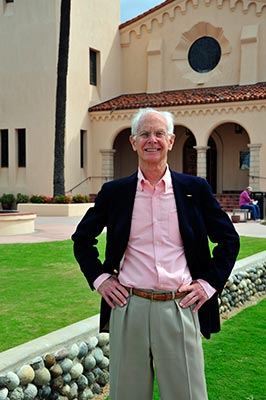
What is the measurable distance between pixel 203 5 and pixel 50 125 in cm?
987

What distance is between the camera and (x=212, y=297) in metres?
2.79

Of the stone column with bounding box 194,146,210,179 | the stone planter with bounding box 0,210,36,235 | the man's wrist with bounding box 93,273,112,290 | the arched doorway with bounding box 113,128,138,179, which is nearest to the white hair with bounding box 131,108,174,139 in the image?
the man's wrist with bounding box 93,273,112,290

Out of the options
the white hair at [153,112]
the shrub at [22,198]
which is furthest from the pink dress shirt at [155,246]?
the shrub at [22,198]

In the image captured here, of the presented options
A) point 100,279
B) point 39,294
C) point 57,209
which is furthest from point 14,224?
point 100,279

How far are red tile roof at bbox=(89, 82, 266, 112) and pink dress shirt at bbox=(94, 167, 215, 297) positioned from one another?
67.5ft

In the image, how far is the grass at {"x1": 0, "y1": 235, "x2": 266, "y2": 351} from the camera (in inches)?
199

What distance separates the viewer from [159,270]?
263 cm

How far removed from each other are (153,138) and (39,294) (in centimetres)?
435

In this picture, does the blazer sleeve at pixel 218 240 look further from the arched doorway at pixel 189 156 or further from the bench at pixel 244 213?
the arched doorway at pixel 189 156

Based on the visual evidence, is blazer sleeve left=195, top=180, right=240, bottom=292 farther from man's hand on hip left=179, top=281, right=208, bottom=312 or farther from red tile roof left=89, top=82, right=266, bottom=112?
red tile roof left=89, top=82, right=266, bottom=112

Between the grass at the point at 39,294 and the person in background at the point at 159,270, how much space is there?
6.82 ft

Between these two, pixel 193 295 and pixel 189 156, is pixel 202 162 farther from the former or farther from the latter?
pixel 193 295

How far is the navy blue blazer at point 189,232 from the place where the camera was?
2695 mm

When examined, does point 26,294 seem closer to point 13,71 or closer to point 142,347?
point 142,347
